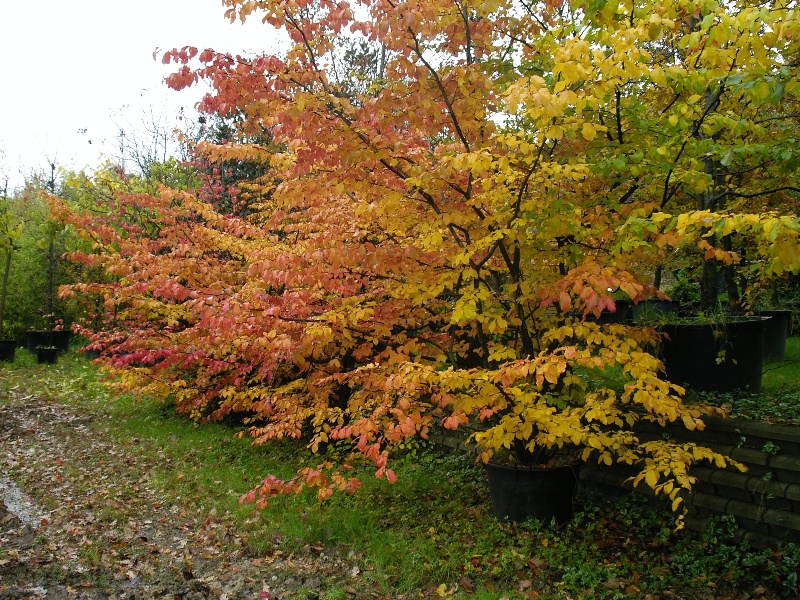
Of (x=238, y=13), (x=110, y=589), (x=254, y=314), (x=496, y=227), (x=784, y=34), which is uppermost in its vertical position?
(x=238, y=13)

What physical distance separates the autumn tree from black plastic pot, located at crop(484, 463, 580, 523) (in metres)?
0.21

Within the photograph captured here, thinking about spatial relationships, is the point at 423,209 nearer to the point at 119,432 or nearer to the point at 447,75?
the point at 447,75

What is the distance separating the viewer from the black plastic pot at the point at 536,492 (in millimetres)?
4051

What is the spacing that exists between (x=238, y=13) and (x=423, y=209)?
1821 millimetres

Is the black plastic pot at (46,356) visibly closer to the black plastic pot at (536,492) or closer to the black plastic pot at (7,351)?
the black plastic pot at (7,351)

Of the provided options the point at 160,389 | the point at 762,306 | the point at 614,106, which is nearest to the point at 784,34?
the point at 614,106

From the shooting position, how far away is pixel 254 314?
4.25 m

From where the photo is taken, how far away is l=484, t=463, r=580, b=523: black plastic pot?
405cm

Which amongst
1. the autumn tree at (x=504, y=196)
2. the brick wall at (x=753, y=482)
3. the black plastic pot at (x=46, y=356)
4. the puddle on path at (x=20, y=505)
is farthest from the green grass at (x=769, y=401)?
the black plastic pot at (x=46, y=356)

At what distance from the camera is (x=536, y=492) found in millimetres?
4047

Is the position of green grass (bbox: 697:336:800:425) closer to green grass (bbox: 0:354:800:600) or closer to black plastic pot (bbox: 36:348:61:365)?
green grass (bbox: 0:354:800:600)

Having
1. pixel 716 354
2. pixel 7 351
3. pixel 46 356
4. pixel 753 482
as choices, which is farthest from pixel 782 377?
pixel 7 351

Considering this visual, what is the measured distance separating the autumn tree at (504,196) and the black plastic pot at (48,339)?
422 inches

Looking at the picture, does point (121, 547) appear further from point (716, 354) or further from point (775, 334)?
point (775, 334)
